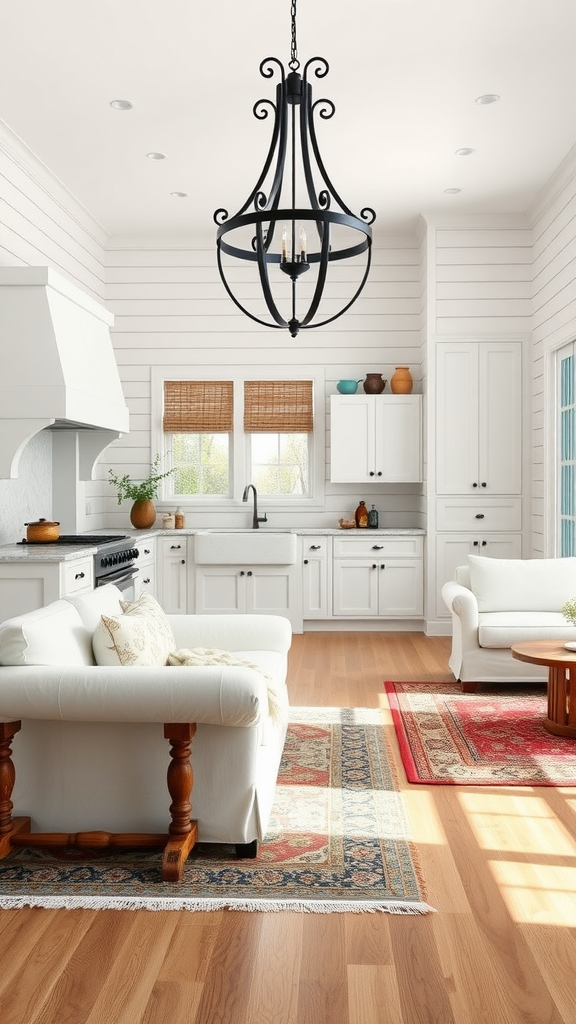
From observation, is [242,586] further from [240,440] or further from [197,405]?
[197,405]

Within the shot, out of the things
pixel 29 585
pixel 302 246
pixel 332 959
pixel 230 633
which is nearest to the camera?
pixel 332 959

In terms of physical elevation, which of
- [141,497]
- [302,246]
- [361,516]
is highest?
[302,246]

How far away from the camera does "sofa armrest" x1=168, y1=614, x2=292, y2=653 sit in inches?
161

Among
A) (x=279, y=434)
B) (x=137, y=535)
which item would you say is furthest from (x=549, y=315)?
(x=137, y=535)

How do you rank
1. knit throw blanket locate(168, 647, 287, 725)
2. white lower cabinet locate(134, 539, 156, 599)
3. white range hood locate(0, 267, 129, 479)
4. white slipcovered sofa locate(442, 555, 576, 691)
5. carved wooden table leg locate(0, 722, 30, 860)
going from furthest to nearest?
white lower cabinet locate(134, 539, 156, 599) → white slipcovered sofa locate(442, 555, 576, 691) → white range hood locate(0, 267, 129, 479) → knit throw blanket locate(168, 647, 287, 725) → carved wooden table leg locate(0, 722, 30, 860)

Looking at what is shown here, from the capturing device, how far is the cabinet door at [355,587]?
739 cm

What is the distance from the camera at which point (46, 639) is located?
301 cm

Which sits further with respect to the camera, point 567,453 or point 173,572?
point 173,572

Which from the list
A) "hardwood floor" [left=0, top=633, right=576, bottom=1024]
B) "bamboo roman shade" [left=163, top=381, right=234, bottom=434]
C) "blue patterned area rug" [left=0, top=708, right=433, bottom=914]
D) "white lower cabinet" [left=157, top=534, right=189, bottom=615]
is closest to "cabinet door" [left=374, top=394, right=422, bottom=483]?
"bamboo roman shade" [left=163, top=381, right=234, bottom=434]

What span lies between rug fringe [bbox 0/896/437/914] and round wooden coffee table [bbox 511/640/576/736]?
1994mm

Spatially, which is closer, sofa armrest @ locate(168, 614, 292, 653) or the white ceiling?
sofa armrest @ locate(168, 614, 292, 653)

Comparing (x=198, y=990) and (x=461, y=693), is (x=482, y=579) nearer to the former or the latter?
(x=461, y=693)

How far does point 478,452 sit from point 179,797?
5058mm

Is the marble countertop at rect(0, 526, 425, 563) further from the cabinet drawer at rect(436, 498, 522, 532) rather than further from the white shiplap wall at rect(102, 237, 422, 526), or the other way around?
the white shiplap wall at rect(102, 237, 422, 526)
